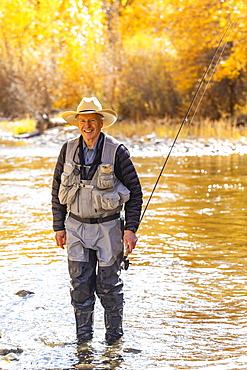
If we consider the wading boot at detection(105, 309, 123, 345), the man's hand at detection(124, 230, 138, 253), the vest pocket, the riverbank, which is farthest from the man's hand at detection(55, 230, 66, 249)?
the riverbank

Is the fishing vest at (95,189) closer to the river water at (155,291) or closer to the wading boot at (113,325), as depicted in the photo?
the wading boot at (113,325)

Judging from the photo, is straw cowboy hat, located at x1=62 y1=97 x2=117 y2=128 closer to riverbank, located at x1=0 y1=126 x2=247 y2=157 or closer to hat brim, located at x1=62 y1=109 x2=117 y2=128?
hat brim, located at x1=62 y1=109 x2=117 y2=128

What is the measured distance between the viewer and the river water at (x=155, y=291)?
13.3 ft

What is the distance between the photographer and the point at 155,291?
210 inches

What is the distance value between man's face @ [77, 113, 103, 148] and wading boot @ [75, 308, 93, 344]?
3.36 feet

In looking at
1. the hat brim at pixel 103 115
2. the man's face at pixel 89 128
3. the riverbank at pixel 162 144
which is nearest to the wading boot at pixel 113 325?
the man's face at pixel 89 128

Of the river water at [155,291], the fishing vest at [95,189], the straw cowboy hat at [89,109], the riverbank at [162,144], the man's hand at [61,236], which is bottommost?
the riverbank at [162,144]

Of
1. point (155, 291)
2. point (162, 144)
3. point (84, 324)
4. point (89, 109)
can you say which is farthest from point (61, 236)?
point (162, 144)

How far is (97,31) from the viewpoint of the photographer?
83.0ft

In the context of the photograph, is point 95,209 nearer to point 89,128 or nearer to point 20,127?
point 89,128

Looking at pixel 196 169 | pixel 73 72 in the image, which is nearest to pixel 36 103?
pixel 73 72

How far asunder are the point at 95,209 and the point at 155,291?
1466 millimetres

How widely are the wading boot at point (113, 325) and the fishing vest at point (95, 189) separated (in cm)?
62

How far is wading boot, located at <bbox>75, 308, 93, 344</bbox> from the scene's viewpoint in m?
4.25
